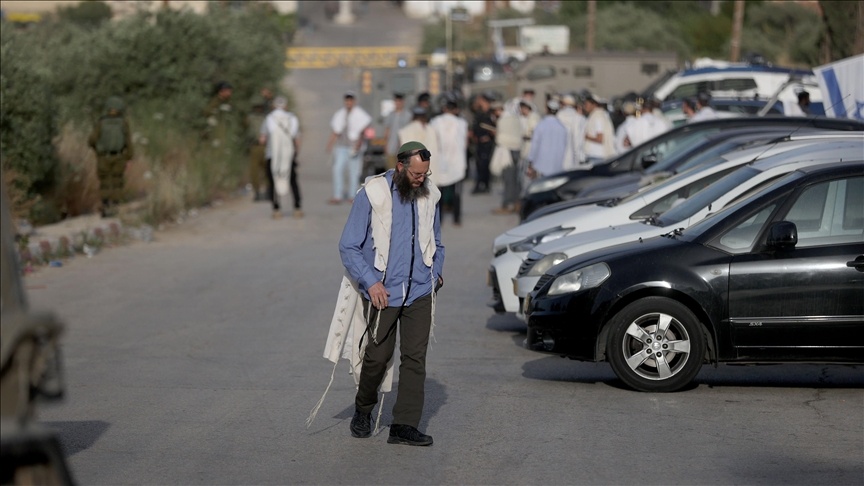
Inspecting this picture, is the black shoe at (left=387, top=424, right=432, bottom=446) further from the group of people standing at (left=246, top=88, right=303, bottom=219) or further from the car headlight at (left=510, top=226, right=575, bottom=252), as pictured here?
the group of people standing at (left=246, top=88, right=303, bottom=219)

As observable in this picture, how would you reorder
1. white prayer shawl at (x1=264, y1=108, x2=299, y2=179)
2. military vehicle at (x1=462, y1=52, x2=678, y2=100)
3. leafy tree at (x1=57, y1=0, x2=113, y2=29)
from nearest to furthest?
white prayer shawl at (x1=264, y1=108, x2=299, y2=179)
leafy tree at (x1=57, y1=0, x2=113, y2=29)
military vehicle at (x1=462, y1=52, x2=678, y2=100)

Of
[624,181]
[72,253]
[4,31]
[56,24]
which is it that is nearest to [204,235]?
[72,253]

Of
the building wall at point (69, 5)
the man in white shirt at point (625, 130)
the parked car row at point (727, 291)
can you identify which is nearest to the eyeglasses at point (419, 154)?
the parked car row at point (727, 291)

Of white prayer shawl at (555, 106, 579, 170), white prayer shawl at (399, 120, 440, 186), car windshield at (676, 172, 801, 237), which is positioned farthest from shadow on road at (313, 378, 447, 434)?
white prayer shawl at (555, 106, 579, 170)

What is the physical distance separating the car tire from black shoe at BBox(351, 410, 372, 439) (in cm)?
207

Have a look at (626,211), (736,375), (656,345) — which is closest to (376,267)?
(656,345)

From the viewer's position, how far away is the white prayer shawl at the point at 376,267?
755cm

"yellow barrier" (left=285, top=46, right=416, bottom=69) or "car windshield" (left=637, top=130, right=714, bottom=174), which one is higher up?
"car windshield" (left=637, top=130, right=714, bottom=174)

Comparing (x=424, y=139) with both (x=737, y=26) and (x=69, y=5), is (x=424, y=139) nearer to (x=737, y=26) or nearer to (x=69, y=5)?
(x=69, y=5)

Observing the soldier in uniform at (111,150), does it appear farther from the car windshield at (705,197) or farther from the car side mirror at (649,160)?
the car windshield at (705,197)

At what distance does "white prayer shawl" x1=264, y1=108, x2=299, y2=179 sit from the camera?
20.8 metres

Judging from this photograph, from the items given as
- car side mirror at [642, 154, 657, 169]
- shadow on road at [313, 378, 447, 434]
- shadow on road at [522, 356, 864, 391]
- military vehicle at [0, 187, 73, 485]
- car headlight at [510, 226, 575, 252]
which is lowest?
shadow on road at [522, 356, 864, 391]

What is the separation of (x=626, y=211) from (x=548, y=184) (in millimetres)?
5410

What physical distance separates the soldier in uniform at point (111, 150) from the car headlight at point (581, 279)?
11500 mm
